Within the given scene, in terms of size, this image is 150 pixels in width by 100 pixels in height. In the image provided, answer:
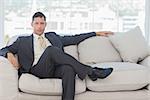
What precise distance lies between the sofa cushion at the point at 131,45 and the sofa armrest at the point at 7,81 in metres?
1.36

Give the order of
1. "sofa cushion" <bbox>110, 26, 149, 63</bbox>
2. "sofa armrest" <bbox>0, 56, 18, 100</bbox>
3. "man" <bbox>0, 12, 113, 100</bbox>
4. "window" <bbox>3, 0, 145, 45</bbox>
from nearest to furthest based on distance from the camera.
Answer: "sofa armrest" <bbox>0, 56, 18, 100</bbox> → "man" <bbox>0, 12, 113, 100</bbox> → "sofa cushion" <bbox>110, 26, 149, 63</bbox> → "window" <bbox>3, 0, 145, 45</bbox>

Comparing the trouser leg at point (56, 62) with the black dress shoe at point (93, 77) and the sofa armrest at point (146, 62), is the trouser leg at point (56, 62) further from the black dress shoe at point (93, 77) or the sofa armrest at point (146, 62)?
the sofa armrest at point (146, 62)

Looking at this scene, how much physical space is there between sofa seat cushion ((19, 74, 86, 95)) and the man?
66mm

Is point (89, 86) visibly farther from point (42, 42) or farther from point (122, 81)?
point (42, 42)

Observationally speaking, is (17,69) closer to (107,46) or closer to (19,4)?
(107,46)

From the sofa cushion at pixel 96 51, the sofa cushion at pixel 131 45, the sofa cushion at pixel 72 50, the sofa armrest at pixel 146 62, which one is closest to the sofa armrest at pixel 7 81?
the sofa cushion at pixel 72 50

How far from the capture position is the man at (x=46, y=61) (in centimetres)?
302

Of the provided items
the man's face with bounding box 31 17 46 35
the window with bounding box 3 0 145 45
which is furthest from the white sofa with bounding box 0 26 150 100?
the window with bounding box 3 0 145 45

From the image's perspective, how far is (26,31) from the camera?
4.59 metres

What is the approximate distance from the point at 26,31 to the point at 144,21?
183 centimetres

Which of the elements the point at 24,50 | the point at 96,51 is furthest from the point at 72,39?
the point at 24,50

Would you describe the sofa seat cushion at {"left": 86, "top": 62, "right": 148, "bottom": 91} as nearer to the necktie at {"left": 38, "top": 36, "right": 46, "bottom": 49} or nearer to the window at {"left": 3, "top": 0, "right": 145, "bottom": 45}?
the necktie at {"left": 38, "top": 36, "right": 46, "bottom": 49}

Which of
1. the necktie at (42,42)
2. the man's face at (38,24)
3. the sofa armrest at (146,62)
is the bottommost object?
the sofa armrest at (146,62)

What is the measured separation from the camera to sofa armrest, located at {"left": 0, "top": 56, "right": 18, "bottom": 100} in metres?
2.91
